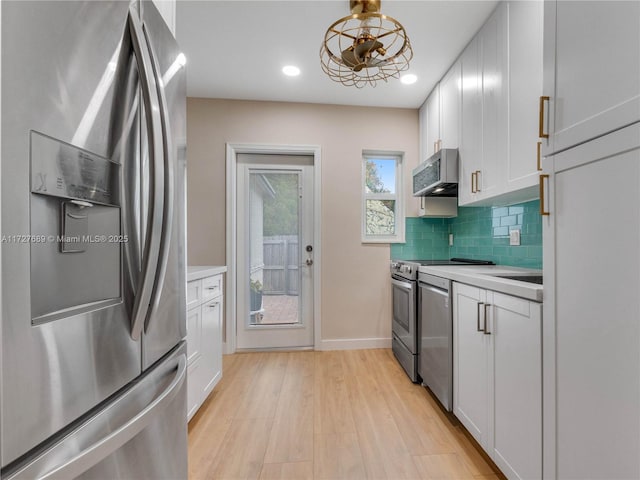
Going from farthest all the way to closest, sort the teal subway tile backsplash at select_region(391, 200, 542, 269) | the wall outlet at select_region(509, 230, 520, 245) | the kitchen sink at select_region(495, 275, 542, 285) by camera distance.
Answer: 1. the wall outlet at select_region(509, 230, 520, 245)
2. the teal subway tile backsplash at select_region(391, 200, 542, 269)
3. the kitchen sink at select_region(495, 275, 542, 285)

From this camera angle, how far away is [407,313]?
241 centimetres

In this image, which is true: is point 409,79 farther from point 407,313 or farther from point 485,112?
point 407,313

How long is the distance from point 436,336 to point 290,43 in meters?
2.33

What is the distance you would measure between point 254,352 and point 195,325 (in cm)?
140

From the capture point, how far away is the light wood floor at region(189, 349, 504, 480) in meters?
1.41

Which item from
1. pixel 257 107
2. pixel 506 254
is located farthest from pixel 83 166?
pixel 257 107

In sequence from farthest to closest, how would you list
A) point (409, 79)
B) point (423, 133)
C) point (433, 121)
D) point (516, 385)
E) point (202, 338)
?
1. point (423, 133)
2. point (433, 121)
3. point (409, 79)
4. point (202, 338)
5. point (516, 385)

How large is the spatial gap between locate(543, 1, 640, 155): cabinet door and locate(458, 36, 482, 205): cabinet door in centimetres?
96

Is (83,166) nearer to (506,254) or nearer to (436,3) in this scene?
(436,3)

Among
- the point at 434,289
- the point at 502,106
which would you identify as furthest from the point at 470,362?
the point at 502,106

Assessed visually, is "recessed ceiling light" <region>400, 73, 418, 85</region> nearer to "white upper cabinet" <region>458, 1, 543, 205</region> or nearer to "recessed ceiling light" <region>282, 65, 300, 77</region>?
"white upper cabinet" <region>458, 1, 543, 205</region>

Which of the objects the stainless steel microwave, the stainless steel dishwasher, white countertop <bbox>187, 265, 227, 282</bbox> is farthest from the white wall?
white countertop <bbox>187, 265, 227, 282</bbox>

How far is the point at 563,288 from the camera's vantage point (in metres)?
0.97

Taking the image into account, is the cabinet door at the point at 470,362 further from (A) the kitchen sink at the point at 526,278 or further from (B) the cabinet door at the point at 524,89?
(B) the cabinet door at the point at 524,89
